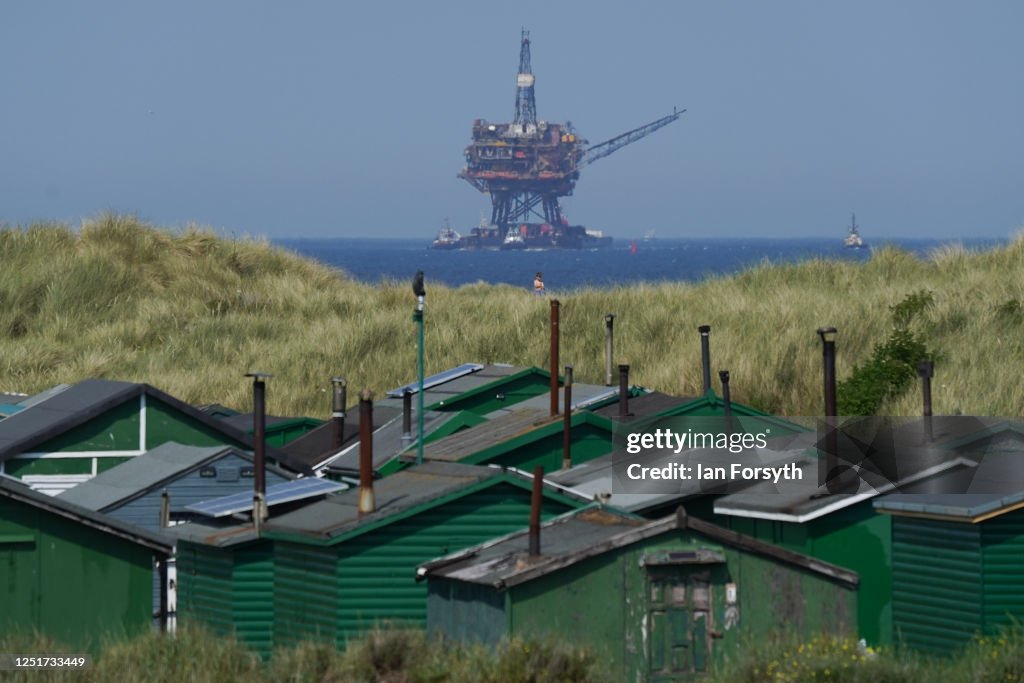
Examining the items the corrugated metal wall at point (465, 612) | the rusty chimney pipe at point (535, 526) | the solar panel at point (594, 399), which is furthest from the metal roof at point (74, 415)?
the rusty chimney pipe at point (535, 526)

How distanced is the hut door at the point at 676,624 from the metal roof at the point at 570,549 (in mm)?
368

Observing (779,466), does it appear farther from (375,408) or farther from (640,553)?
(375,408)

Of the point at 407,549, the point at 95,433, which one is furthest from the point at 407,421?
the point at 407,549

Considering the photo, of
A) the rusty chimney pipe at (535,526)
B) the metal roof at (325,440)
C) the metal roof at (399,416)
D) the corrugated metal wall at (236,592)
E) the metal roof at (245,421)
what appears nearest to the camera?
the rusty chimney pipe at (535,526)

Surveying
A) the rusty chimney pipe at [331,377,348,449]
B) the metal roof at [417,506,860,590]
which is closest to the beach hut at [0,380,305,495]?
the rusty chimney pipe at [331,377,348,449]

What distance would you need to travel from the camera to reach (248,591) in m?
19.3

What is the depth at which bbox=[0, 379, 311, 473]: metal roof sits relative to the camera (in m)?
24.7

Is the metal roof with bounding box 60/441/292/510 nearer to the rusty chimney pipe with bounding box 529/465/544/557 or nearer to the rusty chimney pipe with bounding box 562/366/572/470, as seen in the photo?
the rusty chimney pipe with bounding box 562/366/572/470

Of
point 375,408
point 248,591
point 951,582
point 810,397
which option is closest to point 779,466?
point 951,582

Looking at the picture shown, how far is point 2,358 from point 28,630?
88.4ft

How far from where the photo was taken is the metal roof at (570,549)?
16.9 meters

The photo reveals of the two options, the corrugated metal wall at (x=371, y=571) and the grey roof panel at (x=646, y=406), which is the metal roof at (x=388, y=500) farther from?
the grey roof panel at (x=646, y=406)

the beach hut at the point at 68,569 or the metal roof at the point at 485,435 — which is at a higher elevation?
the metal roof at the point at 485,435

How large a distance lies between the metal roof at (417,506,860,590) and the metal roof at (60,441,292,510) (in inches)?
203
